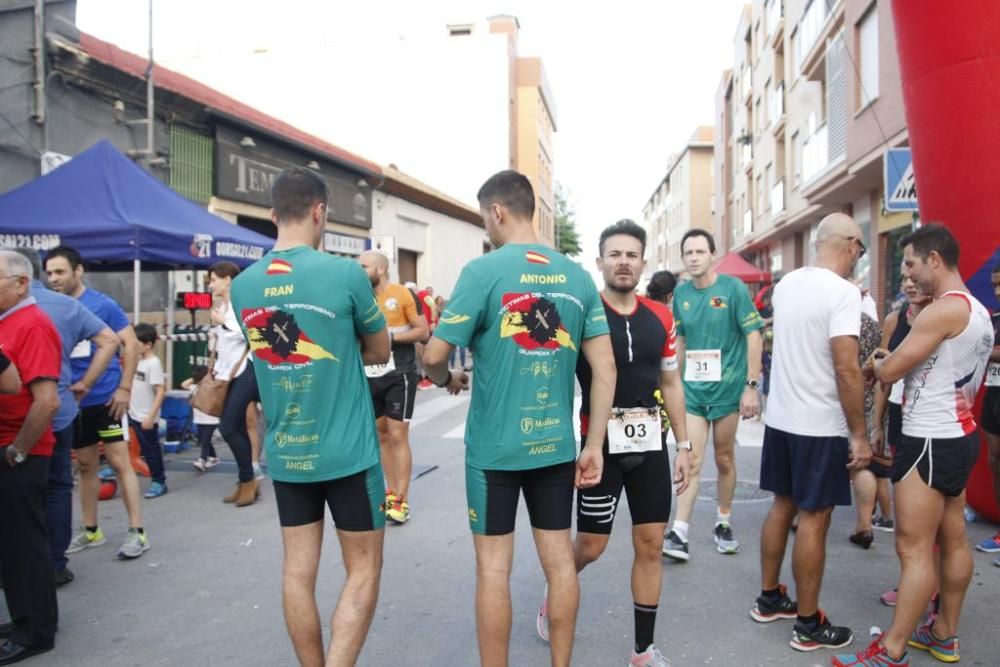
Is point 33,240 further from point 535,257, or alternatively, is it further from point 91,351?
point 535,257

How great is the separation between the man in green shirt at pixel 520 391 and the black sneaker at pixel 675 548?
83.0 inches

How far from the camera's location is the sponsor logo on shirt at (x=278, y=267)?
299 cm

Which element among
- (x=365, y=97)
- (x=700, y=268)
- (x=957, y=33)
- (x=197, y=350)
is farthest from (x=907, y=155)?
(x=365, y=97)

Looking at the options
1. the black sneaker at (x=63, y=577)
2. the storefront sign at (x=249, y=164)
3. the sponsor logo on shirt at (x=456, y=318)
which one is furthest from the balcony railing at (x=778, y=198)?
the sponsor logo on shirt at (x=456, y=318)

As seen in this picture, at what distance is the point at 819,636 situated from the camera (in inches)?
149

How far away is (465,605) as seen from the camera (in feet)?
14.3

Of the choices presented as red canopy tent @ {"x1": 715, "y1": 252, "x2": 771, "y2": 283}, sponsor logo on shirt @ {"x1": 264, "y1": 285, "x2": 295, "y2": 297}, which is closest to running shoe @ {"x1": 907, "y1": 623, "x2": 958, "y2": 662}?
sponsor logo on shirt @ {"x1": 264, "y1": 285, "x2": 295, "y2": 297}

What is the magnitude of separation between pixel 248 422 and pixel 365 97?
109 ft

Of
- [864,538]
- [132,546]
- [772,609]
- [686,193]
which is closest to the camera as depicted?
[772,609]

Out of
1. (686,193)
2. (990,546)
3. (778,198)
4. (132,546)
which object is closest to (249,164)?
(132,546)

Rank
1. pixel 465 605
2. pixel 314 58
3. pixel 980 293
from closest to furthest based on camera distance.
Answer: pixel 465 605 < pixel 980 293 < pixel 314 58

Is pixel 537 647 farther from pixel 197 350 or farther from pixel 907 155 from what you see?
pixel 197 350

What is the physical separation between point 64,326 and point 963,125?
19.2ft

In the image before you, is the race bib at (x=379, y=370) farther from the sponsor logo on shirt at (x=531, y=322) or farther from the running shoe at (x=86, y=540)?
the sponsor logo on shirt at (x=531, y=322)
